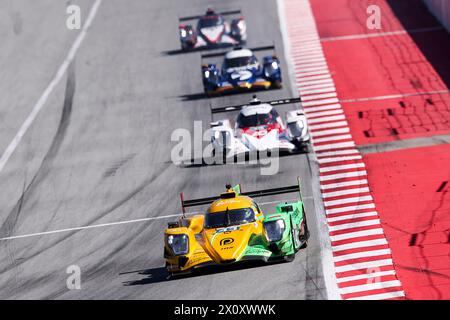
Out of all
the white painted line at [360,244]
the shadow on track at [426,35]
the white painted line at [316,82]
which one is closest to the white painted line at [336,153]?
the shadow on track at [426,35]

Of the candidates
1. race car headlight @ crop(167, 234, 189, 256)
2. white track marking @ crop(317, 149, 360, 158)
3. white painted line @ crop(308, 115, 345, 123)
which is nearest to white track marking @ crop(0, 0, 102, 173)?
white painted line @ crop(308, 115, 345, 123)

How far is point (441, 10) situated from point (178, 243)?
2994cm

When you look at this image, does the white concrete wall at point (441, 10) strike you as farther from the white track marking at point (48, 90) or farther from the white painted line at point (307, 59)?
the white track marking at point (48, 90)

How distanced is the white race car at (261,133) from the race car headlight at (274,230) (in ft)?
32.2

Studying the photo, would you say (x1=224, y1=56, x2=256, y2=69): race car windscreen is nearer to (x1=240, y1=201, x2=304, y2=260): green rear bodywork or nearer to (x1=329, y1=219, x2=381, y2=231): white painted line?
(x1=329, y1=219, x2=381, y2=231): white painted line

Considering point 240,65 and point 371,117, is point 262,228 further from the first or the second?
point 240,65

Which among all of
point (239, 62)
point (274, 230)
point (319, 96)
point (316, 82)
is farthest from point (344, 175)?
point (316, 82)

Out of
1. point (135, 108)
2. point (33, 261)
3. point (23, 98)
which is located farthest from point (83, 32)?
point (33, 261)

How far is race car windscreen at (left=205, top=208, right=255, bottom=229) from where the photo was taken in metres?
31.4

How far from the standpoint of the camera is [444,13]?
55000 millimetres

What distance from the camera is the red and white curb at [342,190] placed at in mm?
30234

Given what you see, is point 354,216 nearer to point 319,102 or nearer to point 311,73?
point 319,102

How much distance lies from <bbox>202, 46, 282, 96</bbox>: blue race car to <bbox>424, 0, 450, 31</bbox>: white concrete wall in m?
11.1
